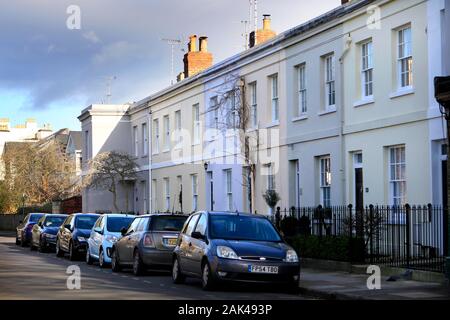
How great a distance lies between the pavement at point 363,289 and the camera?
1617 centimetres

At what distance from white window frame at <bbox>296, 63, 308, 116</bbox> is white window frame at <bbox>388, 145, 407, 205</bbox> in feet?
18.5

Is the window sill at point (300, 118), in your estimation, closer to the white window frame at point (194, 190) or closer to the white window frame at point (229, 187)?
the white window frame at point (229, 187)

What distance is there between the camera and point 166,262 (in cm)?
2158

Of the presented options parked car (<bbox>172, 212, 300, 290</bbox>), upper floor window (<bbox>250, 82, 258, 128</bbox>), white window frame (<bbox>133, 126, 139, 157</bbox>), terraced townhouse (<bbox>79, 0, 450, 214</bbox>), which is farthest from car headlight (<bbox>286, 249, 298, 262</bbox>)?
white window frame (<bbox>133, 126, 139, 157</bbox>)

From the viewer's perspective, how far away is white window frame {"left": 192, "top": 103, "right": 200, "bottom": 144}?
133 feet

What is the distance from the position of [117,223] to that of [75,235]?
3446 millimetres

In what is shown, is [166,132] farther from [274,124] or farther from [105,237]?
[105,237]

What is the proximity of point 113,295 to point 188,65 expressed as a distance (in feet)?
100

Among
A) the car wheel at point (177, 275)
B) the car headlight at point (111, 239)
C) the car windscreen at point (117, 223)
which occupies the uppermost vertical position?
the car windscreen at point (117, 223)

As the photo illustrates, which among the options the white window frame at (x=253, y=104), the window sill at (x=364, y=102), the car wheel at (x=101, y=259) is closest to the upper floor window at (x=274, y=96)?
the white window frame at (x=253, y=104)

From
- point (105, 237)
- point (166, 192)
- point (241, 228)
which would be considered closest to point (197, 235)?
point (241, 228)

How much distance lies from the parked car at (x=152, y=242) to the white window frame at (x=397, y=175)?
6.20 meters
